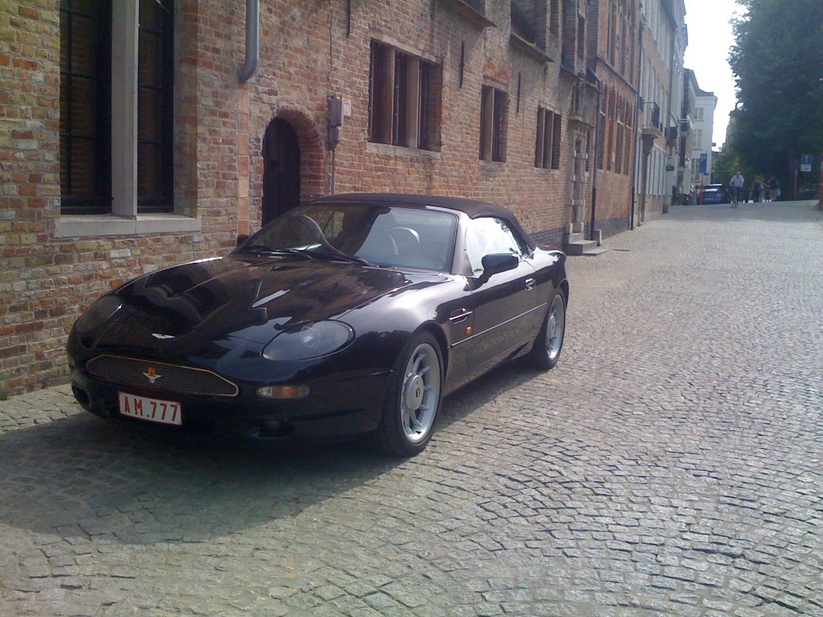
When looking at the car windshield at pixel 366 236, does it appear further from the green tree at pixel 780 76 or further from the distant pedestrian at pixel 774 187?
the distant pedestrian at pixel 774 187

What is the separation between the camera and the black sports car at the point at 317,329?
4602 millimetres

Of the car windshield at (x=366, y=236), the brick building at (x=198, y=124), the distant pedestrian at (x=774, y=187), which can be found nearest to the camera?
the car windshield at (x=366, y=236)

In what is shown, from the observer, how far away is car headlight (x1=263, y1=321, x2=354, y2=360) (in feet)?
15.2

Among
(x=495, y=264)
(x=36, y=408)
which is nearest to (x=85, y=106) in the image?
(x=36, y=408)

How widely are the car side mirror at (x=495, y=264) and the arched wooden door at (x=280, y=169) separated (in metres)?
5.09

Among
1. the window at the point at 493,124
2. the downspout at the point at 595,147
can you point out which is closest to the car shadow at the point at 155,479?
the window at the point at 493,124

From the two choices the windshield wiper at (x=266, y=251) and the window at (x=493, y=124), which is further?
the window at (x=493, y=124)

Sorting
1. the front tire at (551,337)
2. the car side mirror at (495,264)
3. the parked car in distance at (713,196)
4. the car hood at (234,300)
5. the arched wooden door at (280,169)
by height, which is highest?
the parked car in distance at (713,196)

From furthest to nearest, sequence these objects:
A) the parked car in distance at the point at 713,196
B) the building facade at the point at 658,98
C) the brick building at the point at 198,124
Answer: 1. the parked car in distance at the point at 713,196
2. the building facade at the point at 658,98
3. the brick building at the point at 198,124

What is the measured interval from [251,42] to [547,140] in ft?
47.3

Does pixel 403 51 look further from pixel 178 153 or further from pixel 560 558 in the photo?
pixel 560 558

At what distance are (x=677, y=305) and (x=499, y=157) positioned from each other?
6.54 metres

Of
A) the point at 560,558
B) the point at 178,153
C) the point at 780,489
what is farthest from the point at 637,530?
the point at 178,153

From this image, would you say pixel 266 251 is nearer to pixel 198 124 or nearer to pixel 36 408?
pixel 36 408
